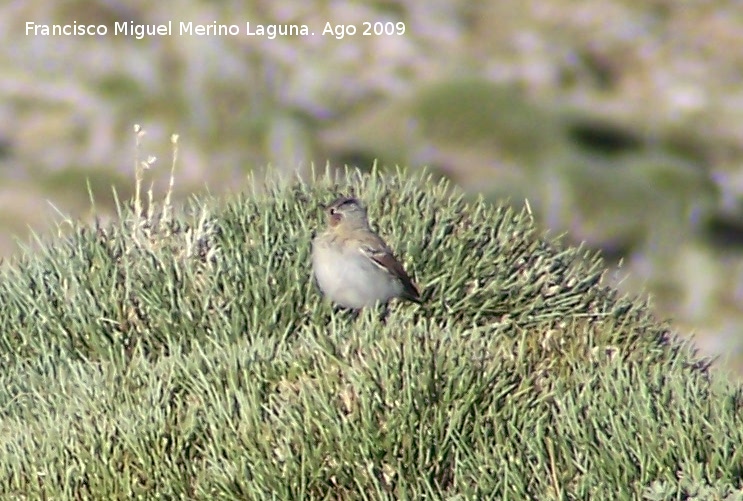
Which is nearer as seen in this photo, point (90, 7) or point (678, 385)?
point (678, 385)

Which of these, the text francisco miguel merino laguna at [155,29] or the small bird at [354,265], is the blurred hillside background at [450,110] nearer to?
the text francisco miguel merino laguna at [155,29]

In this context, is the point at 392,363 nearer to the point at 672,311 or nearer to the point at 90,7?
the point at 672,311

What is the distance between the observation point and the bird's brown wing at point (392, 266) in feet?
25.2

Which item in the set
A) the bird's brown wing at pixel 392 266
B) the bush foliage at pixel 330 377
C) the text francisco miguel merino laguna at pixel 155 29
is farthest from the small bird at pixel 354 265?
the text francisco miguel merino laguna at pixel 155 29

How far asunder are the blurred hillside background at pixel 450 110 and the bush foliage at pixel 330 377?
39.6ft

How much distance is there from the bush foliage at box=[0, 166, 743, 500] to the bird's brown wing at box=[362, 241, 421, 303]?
5.9 inches

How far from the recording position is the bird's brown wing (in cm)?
769

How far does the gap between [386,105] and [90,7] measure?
7.03 meters

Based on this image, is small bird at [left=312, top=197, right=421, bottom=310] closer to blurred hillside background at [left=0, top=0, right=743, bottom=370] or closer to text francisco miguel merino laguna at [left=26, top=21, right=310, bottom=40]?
blurred hillside background at [left=0, top=0, right=743, bottom=370]

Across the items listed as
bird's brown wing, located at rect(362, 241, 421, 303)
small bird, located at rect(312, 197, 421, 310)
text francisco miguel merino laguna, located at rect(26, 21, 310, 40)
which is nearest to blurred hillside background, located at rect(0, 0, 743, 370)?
text francisco miguel merino laguna, located at rect(26, 21, 310, 40)

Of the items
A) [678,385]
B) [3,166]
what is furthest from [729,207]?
[678,385]

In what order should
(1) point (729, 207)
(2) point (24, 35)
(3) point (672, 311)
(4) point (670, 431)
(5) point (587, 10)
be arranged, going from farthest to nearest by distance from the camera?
(5) point (587, 10), (2) point (24, 35), (1) point (729, 207), (3) point (672, 311), (4) point (670, 431)

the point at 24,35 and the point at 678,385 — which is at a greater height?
the point at 24,35

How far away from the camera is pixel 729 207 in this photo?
25.9 meters
